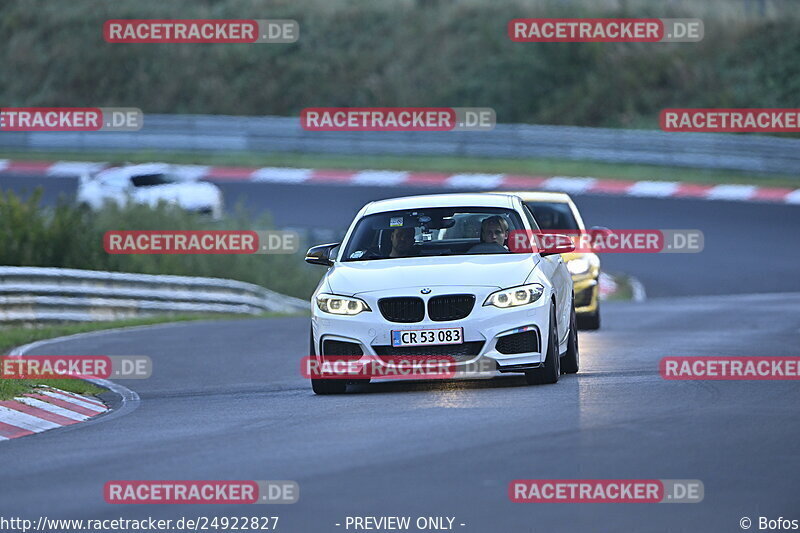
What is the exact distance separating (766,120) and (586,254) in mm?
23329

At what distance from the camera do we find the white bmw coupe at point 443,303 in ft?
40.5

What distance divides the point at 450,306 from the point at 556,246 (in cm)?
142

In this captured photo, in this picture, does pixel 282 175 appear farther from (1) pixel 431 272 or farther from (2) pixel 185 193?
(1) pixel 431 272

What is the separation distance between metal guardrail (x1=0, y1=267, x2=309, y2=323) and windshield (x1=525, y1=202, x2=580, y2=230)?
7.84m

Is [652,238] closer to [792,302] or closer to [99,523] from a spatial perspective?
[792,302]

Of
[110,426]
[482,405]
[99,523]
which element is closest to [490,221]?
[482,405]

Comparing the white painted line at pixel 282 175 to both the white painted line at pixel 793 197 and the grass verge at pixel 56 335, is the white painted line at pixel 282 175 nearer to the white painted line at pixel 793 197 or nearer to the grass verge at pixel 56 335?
the white painted line at pixel 793 197

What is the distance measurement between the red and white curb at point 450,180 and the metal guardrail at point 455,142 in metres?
0.77

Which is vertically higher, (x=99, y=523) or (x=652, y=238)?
(x=652, y=238)

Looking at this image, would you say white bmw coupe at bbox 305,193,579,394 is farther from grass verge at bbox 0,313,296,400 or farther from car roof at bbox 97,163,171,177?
car roof at bbox 97,163,171,177

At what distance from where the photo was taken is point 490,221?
13.6 m

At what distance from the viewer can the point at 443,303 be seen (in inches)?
489

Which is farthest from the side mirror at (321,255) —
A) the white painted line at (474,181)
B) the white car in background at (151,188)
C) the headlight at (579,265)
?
the white painted line at (474,181)

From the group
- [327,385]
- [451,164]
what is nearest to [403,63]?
→ [451,164]
